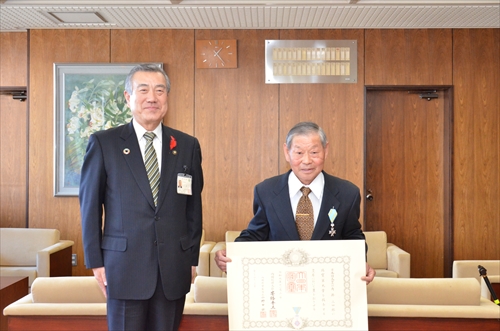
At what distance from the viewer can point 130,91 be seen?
231cm

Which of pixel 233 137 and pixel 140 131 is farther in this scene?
pixel 233 137

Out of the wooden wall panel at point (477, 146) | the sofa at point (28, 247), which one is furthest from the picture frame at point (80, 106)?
the wooden wall panel at point (477, 146)

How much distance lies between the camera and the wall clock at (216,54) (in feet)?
21.9

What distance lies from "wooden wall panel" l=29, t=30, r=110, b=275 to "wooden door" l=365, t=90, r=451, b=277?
3.80 metres

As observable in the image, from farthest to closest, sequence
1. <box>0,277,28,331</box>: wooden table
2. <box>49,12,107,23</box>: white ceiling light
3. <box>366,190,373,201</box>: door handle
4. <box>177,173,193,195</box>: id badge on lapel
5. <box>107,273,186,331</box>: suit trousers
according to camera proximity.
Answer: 1. <box>366,190,373,201</box>: door handle
2. <box>49,12,107,23</box>: white ceiling light
3. <box>0,277,28,331</box>: wooden table
4. <box>177,173,193,195</box>: id badge on lapel
5. <box>107,273,186,331</box>: suit trousers

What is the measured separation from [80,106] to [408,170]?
4.32 metres

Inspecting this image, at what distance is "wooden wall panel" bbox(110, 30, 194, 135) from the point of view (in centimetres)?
669

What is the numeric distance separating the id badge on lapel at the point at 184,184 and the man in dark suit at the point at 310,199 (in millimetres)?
351

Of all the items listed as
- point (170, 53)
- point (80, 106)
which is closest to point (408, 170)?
point (170, 53)

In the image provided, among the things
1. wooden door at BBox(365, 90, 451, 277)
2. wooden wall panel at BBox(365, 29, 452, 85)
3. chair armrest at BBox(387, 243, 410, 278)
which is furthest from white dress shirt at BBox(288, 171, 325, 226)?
wooden door at BBox(365, 90, 451, 277)

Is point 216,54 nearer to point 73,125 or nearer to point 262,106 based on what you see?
point 262,106

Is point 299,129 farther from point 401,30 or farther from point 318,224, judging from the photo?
point 401,30

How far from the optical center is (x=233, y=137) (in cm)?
675

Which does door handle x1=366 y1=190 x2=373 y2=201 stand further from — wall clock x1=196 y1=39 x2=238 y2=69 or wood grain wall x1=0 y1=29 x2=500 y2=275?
wall clock x1=196 y1=39 x2=238 y2=69
